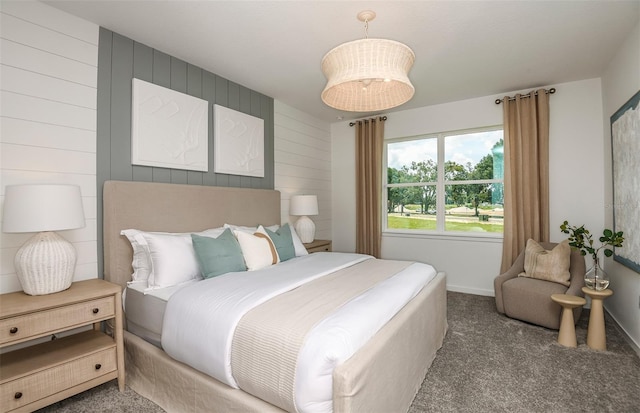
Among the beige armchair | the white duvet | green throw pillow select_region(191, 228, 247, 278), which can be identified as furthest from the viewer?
the beige armchair

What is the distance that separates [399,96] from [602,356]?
252 centimetres

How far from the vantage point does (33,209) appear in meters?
1.75

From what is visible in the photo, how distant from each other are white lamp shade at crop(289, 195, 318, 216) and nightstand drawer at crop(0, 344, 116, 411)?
2.43 m

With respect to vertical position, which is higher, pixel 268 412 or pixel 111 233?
pixel 111 233

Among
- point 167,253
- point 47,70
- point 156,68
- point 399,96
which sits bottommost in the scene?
point 167,253

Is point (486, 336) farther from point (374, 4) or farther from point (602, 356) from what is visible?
point (374, 4)

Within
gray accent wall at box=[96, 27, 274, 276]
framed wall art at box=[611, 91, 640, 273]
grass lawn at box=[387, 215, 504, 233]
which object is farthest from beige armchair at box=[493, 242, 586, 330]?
gray accent wall at box=[96, 27, 274, 276]

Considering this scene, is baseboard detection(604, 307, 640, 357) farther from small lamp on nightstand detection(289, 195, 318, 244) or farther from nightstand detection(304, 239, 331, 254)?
small lamp on nightstand detection(289, 195, 318, 244)

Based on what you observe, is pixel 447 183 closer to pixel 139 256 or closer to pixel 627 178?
pixel 627 178

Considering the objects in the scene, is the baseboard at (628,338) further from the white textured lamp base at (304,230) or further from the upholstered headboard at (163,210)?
the upholstered headboard at (163,210)

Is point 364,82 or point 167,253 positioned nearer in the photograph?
point 364,82

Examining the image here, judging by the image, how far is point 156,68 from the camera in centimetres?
275

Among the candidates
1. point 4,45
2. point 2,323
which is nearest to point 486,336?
point 2,323

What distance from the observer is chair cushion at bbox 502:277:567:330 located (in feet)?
9.30
